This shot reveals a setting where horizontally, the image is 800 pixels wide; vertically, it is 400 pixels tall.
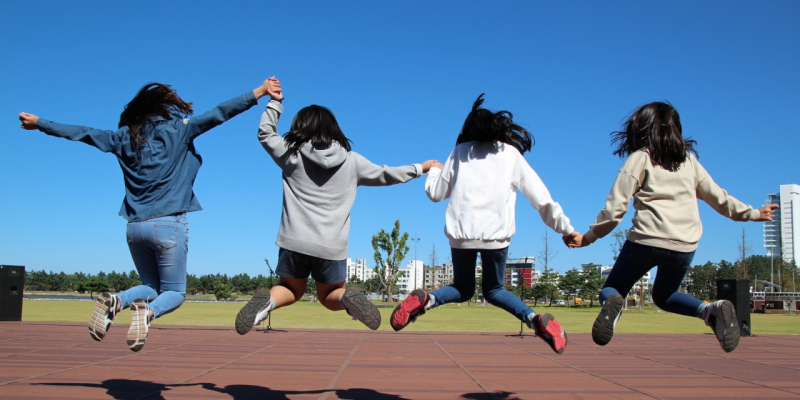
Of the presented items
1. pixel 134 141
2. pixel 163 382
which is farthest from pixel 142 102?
pixel 163 382

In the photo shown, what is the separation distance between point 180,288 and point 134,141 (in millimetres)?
1077

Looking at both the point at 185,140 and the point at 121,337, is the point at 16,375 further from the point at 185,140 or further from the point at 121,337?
the point at 121,337

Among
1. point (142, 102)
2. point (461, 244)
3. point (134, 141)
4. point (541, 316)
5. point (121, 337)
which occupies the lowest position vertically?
point (121, 337)

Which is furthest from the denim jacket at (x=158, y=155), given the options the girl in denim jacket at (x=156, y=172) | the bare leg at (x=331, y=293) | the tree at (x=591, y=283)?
the tree at (x=591, y=283)

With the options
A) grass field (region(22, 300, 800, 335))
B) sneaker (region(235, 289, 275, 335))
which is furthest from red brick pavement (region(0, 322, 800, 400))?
grass field (region(22, 300, 800, 335))

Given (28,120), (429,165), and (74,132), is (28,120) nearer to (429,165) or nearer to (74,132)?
(74,132)

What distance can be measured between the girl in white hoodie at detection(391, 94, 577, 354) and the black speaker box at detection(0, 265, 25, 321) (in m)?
12.2

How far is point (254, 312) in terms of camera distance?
321 cm

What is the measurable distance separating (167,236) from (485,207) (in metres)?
2.14

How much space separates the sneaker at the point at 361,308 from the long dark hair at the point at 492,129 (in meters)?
1.36

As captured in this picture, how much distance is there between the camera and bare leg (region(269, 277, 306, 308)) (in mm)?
3443

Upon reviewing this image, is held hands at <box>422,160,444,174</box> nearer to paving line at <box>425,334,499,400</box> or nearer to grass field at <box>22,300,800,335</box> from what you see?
paving line at <box>425,334,499,400</box>

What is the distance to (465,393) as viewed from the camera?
413 cm

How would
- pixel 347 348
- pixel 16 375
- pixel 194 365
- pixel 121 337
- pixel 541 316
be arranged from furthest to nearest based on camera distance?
pixel 121 337 < pixel 347 348 < pixel 194 365 < pixel 16 375 < pixel 541 316
